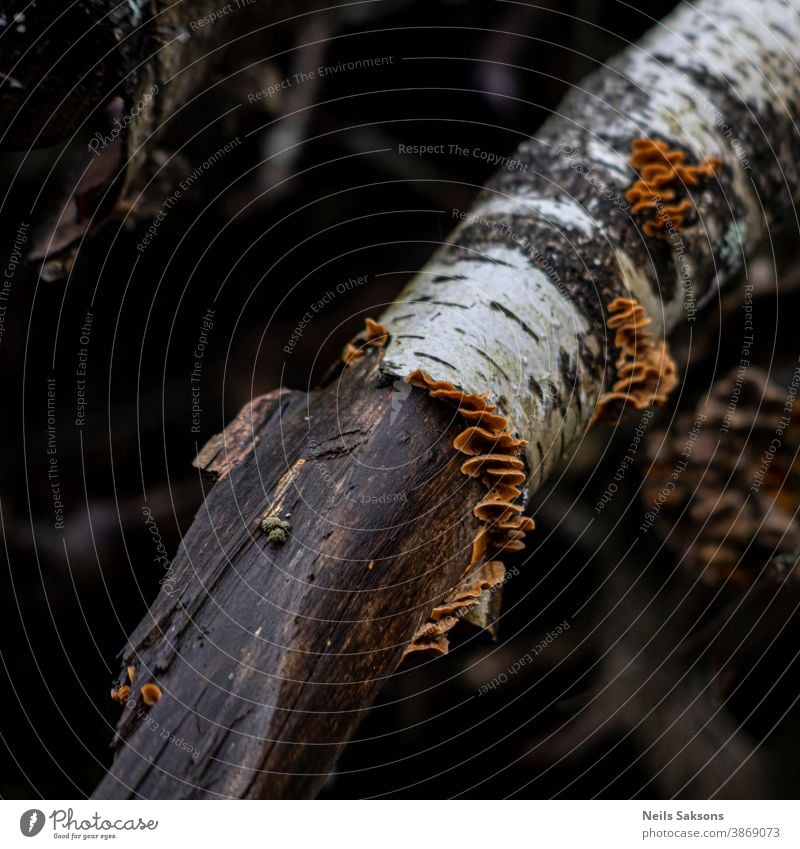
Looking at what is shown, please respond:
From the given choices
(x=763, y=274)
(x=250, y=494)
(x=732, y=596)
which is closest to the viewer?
(x=250, y=494)

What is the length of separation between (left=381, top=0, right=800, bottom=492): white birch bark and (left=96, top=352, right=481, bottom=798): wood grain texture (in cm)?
10

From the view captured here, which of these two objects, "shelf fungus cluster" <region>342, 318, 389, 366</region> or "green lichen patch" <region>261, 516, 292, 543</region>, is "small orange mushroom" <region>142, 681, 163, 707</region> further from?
"shelf fungus cluster" <region>342, 318, 389, 366</region>

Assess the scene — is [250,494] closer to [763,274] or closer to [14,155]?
[14,155]

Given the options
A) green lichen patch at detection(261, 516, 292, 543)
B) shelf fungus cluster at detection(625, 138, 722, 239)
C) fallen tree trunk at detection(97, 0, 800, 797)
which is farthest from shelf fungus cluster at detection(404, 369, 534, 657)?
shelf fungus cluster at detection(625, 138, 722, 239)

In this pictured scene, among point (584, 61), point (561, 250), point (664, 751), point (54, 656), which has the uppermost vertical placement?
point (584, 61)

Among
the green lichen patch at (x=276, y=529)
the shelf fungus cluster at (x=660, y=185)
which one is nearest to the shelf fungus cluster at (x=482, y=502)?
the green lichen patch at (x=276, y=529)

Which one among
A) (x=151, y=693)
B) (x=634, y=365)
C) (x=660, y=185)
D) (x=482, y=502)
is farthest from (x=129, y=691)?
(x=660, y=185)

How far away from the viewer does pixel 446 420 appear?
69cm

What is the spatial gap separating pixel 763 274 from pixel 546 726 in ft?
3.05

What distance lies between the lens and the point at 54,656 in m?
1.18

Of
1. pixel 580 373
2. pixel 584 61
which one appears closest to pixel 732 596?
pixel 580 373

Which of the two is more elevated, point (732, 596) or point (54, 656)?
point (732, 596)

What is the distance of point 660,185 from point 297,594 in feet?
2.32
